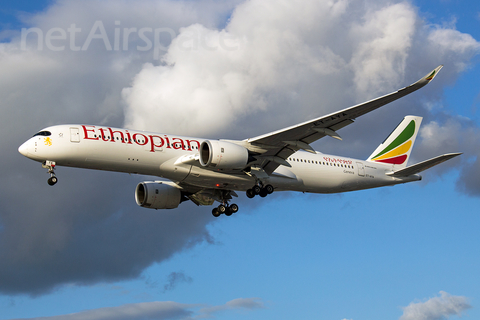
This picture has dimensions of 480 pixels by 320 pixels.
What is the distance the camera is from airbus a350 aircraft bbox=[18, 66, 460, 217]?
110 feet

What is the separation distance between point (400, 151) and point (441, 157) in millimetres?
10551

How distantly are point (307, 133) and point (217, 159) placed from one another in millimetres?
5829

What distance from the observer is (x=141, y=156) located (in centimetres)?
3425

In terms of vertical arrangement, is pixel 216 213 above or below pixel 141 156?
below

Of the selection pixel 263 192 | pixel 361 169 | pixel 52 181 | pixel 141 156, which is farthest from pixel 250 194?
pixel 52 181

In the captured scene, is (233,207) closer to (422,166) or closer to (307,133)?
(307,133)

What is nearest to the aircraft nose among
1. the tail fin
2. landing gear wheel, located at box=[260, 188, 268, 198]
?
landing gear wheel, located at box=[260, 188, 268, 198]

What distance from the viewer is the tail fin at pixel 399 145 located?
45.9 meters

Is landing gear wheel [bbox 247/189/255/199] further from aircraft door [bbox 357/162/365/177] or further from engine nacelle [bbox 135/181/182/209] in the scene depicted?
aircraft door [bbox 357/162/365/177]

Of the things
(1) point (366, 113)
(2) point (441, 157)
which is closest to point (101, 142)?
(1) point (366, 113)

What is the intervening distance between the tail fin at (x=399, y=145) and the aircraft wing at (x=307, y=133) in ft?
38.9

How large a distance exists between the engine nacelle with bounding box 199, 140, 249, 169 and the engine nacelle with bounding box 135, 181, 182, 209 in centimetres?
Answer: 895

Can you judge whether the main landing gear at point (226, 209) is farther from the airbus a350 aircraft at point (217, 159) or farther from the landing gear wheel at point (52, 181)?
the landing gear wheel at point (52, 181)

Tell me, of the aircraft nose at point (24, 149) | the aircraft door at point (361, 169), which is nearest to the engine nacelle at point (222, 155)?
the aircraft nose at point (24, 149)
